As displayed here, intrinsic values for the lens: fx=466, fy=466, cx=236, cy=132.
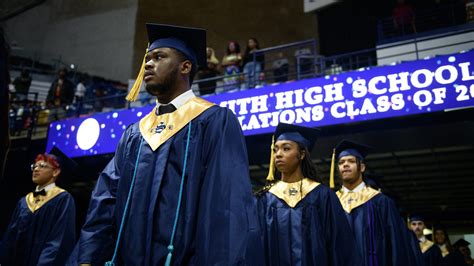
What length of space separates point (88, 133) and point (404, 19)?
802 centimetres

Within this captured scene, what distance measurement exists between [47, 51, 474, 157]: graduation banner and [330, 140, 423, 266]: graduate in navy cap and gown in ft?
7.49

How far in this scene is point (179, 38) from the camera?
8.38ft

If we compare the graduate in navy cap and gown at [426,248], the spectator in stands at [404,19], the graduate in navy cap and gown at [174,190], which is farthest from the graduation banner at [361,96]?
the graduate in navy cap and gown at [174,190]

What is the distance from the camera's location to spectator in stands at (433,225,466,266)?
963 centimetres

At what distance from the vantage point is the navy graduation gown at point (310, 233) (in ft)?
12.4

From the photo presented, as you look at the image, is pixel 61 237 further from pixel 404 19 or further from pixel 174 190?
pixel 404 19

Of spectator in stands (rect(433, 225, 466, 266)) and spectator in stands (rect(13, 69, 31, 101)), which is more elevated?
spectator in stands (rect(13, 69, 31, 101))

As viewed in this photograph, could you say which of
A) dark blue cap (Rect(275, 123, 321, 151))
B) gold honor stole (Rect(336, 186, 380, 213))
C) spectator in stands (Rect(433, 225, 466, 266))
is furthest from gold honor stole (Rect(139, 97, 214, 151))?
spectator in stands (Rect(433, 225, 466, 266))

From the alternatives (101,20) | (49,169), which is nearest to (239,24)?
(101,20)

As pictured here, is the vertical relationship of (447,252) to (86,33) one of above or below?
below

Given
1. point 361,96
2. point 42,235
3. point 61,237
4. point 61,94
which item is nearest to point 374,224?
point 361,96

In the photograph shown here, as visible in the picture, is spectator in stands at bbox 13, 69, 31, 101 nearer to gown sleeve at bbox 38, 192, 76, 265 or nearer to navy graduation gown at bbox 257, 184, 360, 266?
gown sleeve at bbox 38, 192, 76, 265

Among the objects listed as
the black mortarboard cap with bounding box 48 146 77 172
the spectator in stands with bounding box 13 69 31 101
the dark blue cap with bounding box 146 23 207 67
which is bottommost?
the black mortarboard cap with bounding box 48 146 77 172

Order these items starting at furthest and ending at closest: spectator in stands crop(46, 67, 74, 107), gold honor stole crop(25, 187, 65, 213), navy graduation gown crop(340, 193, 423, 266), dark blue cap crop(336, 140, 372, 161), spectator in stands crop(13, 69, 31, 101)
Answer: spectator in stands crop(13, 69, 31, 101)
spectator in stands crop(46, 67, 74, 107)
dark blue cap crop(336, 140, 372, 161)
gold honor stole crop(25, 187, 65, 213)
navy graduation gown crop(340, 193, 423, 266)
